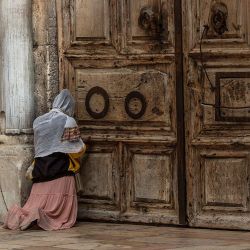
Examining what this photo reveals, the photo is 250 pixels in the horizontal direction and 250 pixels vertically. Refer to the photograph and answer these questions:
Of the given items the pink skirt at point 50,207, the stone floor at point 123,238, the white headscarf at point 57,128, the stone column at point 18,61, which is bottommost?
the stone floor at point 123,238

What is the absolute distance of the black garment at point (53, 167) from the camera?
10930 millimetres

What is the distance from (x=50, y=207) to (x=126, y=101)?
3.92ft

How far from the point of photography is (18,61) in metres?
11.4

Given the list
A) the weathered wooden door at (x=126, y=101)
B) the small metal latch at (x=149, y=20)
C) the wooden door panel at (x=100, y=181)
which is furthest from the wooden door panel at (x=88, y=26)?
the wooden door panel at (x=100, y=181)

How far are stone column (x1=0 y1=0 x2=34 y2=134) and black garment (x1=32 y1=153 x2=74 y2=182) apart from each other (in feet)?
Answer: 1.72

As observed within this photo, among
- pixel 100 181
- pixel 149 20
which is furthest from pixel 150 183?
pixel 149 20

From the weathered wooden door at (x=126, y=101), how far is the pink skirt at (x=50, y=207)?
0.33 meters

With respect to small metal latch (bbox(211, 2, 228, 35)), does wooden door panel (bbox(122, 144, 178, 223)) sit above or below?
below

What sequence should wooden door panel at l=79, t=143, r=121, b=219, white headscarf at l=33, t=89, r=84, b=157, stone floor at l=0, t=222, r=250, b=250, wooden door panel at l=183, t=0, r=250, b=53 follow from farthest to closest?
wooden door panel at l=79, t=143, r=121, b=219 → white headscarf at l=33, t=89, r=84, b=157 → wooden door panel at l=183, t=0, r=250, b=53 → stone floor at l=0, t=222, r=250, b=250

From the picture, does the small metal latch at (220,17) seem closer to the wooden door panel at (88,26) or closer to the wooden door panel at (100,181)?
the wooden door panel at (88,26)

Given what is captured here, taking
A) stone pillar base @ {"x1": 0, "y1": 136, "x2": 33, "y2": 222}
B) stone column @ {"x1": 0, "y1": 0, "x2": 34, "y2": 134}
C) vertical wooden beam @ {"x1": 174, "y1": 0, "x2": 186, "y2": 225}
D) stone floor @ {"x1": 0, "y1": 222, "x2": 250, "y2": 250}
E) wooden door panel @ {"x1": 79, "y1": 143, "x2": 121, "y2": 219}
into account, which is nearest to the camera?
stone floor @ {"x1": 0, "y1": 222, "x2": 250, "y2": 250}

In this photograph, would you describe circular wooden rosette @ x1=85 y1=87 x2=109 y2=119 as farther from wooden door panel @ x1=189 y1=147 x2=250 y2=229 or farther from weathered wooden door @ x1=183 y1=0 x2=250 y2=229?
wooden door panel @ x1=189 y1=147 x2=250 y2=229

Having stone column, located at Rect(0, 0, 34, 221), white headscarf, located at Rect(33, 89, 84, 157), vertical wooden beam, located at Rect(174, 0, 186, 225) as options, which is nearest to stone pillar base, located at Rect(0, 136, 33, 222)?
stone column, located at Rect(0, 0, 34, 221)

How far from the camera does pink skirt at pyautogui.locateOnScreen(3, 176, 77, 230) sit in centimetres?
1080
